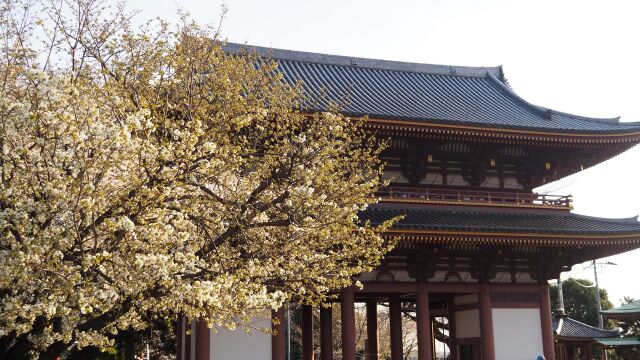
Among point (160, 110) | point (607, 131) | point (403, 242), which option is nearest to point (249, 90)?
point (160, 110)

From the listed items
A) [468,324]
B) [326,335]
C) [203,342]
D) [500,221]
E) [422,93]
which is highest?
[422,93]

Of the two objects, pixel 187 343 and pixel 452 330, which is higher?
pixel 452 330

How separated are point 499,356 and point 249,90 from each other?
484 inches

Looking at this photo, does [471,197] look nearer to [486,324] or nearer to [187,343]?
[486,324]

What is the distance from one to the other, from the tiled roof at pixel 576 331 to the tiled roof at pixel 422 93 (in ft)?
40.1

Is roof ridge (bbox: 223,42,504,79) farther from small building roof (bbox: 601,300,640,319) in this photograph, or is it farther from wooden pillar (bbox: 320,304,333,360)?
small building roof (bbox: 601,300,640,319)

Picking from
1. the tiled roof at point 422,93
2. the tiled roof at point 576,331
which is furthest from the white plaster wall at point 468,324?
the tiled roof at point 576,331

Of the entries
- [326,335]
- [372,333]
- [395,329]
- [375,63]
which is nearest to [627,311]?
[372,333]

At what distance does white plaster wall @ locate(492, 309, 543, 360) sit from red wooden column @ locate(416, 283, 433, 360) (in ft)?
7.59

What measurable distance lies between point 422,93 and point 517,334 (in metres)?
10.0

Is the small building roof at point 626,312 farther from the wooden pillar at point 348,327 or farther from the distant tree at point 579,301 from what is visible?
the distant tree at point 579,301

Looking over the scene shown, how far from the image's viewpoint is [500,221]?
1967 cm

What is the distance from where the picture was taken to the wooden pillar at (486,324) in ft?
63.7

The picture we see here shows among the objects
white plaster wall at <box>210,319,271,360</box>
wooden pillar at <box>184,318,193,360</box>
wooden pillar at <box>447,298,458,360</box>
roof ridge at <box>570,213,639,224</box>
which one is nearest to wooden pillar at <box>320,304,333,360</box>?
wooden pillar at <box>447,298,458,360</box>
